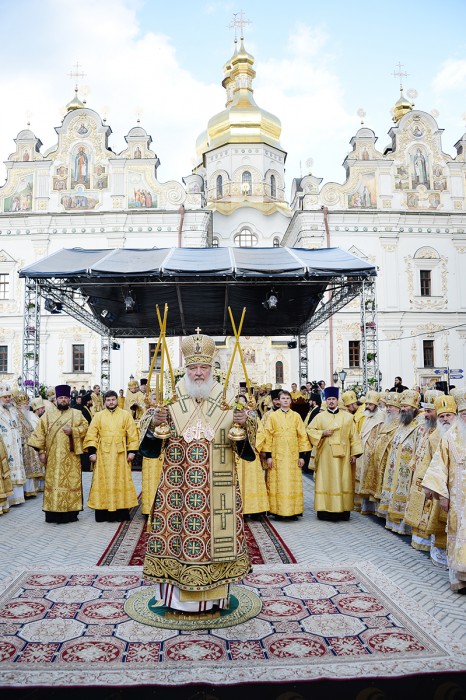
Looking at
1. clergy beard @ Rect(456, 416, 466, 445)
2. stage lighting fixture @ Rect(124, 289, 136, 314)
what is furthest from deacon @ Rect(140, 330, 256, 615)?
stage lighting fixture @ Rect(124, 289, 136, 314)

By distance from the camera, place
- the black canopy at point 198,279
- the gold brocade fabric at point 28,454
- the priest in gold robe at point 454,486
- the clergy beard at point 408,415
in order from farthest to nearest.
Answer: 1. the black canopy at point 198,279
2. the gold brocade fabric at point 28,454
3. the clergy beard at point 408,415
4. the priest in gold robe at point 454,486

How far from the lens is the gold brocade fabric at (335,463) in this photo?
6.54 metres

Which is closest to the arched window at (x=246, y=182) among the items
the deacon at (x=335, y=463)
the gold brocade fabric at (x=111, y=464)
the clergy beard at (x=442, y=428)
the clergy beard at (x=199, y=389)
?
the deacon at (x=335, y=463)

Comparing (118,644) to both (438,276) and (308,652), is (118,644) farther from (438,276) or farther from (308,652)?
(438,276)

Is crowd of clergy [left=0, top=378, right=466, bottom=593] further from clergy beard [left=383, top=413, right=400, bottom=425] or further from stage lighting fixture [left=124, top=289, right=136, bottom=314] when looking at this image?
stage lighting fixture [left=124, top=289, right=136, bottom=314]

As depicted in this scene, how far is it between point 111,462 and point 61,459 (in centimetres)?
58

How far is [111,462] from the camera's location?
659cm

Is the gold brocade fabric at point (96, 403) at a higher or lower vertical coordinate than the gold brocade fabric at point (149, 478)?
higher

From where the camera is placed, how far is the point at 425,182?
25.3 m

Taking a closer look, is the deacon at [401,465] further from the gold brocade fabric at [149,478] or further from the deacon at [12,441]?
the deacon at [12,441]

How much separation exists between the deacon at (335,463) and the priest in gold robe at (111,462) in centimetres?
222

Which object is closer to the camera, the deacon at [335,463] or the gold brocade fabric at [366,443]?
the deacon at [335,463]

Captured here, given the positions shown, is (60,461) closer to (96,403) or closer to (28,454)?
(28,454)

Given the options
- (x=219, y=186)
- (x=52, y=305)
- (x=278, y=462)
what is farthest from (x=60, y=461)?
(x=219, y=186)
